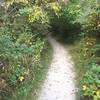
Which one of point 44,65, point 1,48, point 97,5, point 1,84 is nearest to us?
point 1,84

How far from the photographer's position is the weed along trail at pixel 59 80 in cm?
921

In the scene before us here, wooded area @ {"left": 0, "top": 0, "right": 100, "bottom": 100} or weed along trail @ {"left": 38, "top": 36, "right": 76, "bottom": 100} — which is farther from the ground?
wooded area @ {"left": 0, "top": 0, "right": 100, "bottom": 100}

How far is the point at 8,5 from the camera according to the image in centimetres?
1158

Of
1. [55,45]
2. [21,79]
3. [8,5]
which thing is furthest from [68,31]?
[21,79]

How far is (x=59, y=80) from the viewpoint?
10.6 metres

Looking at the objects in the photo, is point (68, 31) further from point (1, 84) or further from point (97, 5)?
point (1, 84)

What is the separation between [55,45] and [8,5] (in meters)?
5.67

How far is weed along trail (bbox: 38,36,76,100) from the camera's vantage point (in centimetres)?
921

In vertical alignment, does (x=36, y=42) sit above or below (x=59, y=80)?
above

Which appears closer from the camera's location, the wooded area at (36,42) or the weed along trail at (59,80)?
the wooded area at (36,42)

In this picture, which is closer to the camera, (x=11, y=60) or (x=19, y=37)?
(x=11, y=60)

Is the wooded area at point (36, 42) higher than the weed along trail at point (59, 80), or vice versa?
the wooded area at point (36, 42)

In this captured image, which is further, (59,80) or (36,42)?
(36,42)

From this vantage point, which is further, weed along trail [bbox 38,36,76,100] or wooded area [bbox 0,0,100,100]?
weed along trail [bbox 38,36,76,100]
